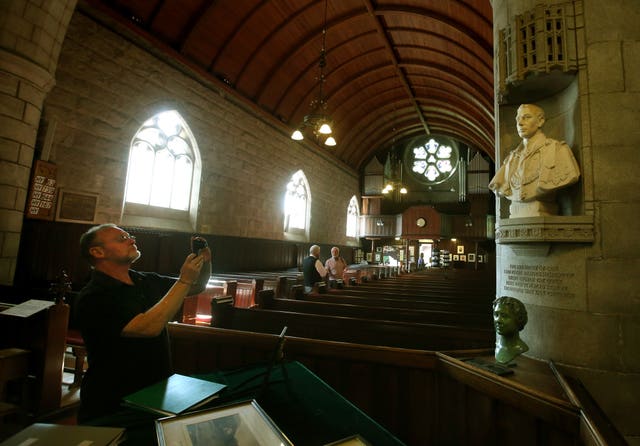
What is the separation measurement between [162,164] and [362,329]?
20.1 ft

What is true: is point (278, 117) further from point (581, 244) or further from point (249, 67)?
point (581, 244)

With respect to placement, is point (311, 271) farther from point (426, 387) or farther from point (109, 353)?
point (109, 353)

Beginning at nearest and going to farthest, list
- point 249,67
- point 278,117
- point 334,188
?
point 249,67, point 278,117, point 334,188

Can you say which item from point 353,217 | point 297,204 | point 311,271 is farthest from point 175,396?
point 353,217

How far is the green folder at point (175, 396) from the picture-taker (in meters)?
0.98

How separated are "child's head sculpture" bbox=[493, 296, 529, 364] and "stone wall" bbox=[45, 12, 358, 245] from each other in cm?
589

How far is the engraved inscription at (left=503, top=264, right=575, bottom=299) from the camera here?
2.21 meters

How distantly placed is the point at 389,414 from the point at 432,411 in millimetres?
228

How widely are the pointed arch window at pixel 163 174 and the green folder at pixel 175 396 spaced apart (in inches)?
233

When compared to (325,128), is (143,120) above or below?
above

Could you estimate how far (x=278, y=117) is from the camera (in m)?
10.2

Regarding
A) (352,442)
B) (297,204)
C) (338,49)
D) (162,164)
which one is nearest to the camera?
(352,442)

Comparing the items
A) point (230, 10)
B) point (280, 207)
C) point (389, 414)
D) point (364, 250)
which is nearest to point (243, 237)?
point (280, 207)

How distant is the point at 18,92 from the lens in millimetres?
3654
